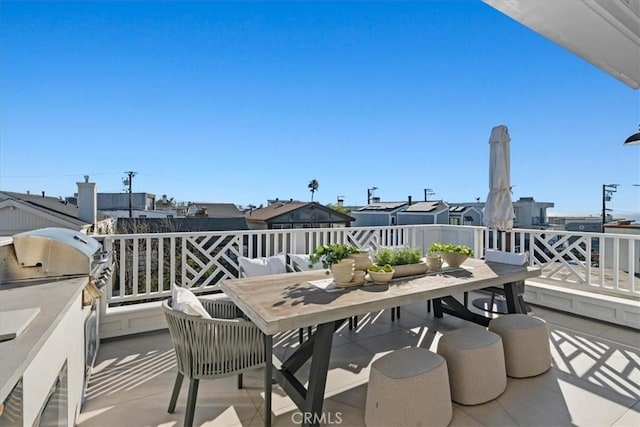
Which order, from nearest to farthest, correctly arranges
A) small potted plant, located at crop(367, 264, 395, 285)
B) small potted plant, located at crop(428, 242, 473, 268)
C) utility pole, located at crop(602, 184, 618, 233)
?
small potted plant, located at crop(367, 264, 395, 285) → small potted plant, located at crop(428, 242, 473, 268) → utility pole, located at crop(602, 184, 618, 233)

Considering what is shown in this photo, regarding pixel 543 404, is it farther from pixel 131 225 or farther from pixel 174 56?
pixel 131 225

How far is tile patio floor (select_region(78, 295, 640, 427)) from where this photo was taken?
2090 mm

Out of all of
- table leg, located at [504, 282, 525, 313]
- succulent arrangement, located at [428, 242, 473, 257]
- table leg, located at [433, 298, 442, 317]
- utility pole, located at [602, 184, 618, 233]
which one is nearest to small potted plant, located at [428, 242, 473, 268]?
succulent arrangement, located at [428, 242, 473, 257]

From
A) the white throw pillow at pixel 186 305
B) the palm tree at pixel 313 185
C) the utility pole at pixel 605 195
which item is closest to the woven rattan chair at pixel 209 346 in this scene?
the white throw pillow at pixel 186 305

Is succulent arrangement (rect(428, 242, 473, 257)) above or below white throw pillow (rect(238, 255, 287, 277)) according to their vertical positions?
above

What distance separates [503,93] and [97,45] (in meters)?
7.44

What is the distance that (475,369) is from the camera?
221cm

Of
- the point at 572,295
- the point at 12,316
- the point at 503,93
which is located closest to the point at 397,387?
the point at 12,316

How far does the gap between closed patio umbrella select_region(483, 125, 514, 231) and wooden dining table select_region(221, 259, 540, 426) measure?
1434 millimetres

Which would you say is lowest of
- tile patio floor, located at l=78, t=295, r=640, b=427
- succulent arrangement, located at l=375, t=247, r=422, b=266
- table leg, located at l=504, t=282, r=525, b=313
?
tile patio floor, located at l=78, t=295, r=640, b=427

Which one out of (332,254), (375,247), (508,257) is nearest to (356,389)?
(332,254)

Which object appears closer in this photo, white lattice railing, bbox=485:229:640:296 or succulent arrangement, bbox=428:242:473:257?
succulent arrangement, bbox=428:242:473:257

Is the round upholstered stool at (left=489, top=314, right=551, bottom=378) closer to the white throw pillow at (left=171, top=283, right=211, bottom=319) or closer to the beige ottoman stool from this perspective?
the beige ottoman stool

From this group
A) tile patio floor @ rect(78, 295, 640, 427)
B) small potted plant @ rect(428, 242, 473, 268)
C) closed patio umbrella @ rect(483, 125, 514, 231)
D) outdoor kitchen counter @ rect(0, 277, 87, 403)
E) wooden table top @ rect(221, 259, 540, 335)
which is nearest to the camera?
outdoor kitchen counter @ rect(0, 277, 87, 403)
